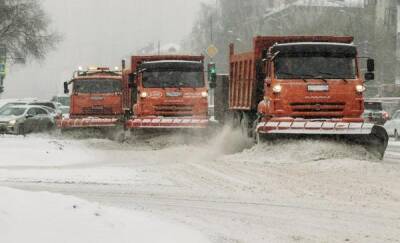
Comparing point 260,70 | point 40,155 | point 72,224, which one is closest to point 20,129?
point 40,155

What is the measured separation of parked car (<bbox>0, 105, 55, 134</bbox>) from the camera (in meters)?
33.2

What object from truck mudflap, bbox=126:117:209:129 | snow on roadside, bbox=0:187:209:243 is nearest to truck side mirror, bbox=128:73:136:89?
truck mudflap, bbox=126:117:209:129

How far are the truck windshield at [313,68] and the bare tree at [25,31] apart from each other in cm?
4732

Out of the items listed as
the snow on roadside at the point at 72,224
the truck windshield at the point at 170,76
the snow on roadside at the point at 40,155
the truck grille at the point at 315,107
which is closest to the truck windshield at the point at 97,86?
the truck windshield at the point at 170,76

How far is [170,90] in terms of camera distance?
24.7m

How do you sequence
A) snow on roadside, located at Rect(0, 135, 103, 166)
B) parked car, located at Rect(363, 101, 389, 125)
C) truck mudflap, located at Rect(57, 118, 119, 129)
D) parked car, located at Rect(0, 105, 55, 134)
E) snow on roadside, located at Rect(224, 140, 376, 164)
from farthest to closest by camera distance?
parked car, located at Rect(363, 101, 389, 125) → parked car, located at Rect(0, 105, 55, 134) → truck mudflap, located at Rect(57, 118, 119, 129) → snow on roadside, located at Rect(0, 135, 103, 166) → snow on roadside, located at Rect(224, 140, 376, 164)

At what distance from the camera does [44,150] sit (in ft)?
68.3

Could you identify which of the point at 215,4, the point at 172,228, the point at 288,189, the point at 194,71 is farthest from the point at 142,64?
the point at 215,4

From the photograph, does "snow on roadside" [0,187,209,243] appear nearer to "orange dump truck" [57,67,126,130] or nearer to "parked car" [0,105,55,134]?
"orange dump truck" [57,67,126,130]

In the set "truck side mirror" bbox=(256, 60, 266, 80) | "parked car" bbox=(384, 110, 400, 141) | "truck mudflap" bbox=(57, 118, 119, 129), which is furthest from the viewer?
"parked car" bbox=(384, 110, 400, 141)

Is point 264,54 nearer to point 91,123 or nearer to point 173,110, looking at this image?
point 173,110

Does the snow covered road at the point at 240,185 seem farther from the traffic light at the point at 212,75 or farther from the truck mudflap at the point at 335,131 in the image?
the traffic light at the point at 212,75

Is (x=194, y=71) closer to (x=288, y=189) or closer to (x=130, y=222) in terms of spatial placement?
(x=288, y=189)

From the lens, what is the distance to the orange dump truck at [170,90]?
2453 centimetres
